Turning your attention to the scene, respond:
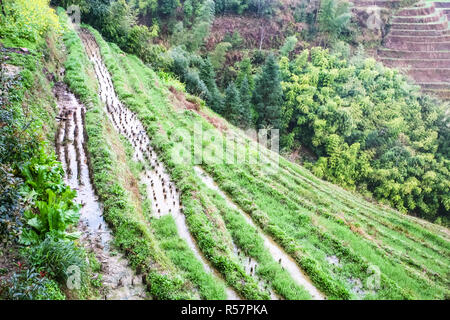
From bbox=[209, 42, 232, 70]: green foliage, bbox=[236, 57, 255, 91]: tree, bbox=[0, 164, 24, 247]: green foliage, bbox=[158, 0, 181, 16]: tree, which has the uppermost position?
bbox=[158, 0, 181, 16]: tree

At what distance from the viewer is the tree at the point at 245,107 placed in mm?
30469

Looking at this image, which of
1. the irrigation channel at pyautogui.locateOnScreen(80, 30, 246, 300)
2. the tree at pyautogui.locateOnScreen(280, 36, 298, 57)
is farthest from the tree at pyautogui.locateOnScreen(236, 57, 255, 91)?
the irrigation channel at pyautogui.locateOnScreen(80, 30, 246, 300)

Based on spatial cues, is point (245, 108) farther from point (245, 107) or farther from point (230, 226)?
point (230, 226)

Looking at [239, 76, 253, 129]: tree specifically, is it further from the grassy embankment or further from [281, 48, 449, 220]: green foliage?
the grassy embankment

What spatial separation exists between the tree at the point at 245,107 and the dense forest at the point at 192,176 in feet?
0.37

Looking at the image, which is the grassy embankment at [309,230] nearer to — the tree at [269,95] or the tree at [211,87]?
the tree at [211,87]

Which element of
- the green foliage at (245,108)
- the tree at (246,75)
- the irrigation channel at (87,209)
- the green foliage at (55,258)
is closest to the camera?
the green foliage at (55,258)

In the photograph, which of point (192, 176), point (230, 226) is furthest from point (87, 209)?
point (230, 226)

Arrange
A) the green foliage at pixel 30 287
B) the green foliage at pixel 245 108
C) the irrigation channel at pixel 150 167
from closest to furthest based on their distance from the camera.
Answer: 1. the green foliage at pixel 30 287
2. the irrigation channel at pixel 150 167
3. the green foliage at pixel 245 108

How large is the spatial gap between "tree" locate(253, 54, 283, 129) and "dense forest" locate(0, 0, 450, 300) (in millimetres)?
146

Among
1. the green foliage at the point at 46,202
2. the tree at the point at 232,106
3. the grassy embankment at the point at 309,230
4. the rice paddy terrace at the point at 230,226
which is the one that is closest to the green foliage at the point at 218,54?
the tree at the point at 232,106

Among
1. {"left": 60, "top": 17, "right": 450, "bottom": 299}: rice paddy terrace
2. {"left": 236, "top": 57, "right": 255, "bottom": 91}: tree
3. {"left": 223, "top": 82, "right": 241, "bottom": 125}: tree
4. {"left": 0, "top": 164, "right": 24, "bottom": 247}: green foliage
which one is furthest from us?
{"left": 236, "top": 57, "right": 255, "bottom": 91}: tree

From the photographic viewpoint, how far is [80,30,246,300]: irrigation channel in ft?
33.3
